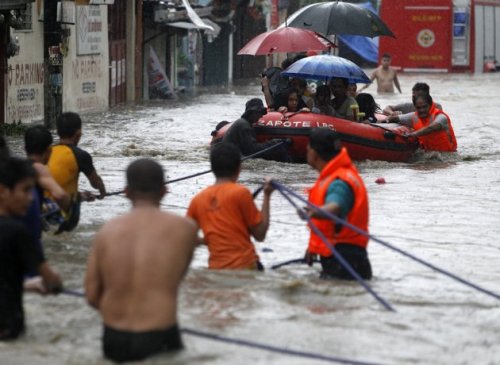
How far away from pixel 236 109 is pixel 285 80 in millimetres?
11127

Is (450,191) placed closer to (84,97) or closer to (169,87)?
(84,97)

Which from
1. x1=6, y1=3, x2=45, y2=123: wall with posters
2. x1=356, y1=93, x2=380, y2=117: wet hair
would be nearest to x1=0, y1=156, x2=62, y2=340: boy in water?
x1=356, y1=93, x2=380, y2=117: wet hair

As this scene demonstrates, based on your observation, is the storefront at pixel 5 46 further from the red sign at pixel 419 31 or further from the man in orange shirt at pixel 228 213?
the red sign at pixel 419 31

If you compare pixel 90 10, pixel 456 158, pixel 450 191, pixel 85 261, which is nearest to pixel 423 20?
pixel 90 10

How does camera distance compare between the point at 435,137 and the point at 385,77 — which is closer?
the point at 435,137

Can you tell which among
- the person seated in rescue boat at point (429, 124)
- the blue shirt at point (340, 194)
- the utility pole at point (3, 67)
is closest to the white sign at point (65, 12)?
the utility pole at point (3, 67)

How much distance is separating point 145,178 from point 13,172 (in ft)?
2.66

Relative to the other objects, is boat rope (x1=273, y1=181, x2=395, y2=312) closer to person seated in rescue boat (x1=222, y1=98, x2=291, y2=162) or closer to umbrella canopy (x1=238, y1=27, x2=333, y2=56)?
person seated in rescue boat (x1=222, y1=98, x2=291, y2=162)

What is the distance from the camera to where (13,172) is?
6.58 metres

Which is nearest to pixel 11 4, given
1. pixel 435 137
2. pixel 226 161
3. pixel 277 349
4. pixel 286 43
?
pixel 286 43

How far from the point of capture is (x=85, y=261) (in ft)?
30.9

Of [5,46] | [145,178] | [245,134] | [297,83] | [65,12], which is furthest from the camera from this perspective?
[65,12]

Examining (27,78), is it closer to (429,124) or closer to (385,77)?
(429,124)

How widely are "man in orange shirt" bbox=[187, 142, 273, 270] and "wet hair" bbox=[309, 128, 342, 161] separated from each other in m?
0.43
